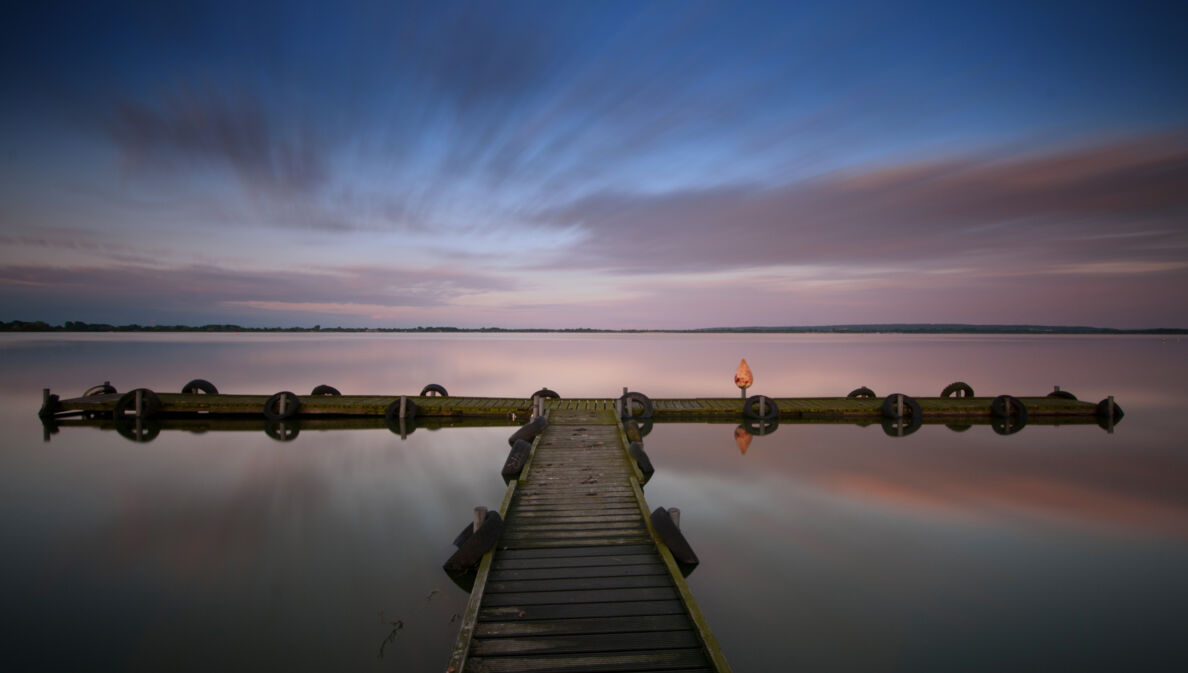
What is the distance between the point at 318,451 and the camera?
53.3 feet

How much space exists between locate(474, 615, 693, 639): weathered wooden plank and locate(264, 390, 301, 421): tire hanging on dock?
18.6 metres

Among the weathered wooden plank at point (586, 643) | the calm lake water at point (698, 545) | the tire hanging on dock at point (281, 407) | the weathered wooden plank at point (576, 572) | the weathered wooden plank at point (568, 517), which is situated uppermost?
the tire hanging on dock at point (281, 407)

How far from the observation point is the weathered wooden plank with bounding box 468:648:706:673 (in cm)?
460

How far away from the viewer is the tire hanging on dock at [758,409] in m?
20.1

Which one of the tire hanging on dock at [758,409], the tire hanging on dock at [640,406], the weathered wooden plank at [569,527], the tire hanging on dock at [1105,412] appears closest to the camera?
the weathered wooden plank at [569,527]

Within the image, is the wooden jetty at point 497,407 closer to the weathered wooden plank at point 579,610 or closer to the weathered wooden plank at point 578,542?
the weathered wooden plank at point 578,542

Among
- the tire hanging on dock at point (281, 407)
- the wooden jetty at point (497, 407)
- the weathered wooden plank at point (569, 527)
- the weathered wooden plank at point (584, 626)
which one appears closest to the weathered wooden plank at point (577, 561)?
the weathered wooden plank at point (569, 527)

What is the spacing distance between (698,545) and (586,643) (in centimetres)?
487

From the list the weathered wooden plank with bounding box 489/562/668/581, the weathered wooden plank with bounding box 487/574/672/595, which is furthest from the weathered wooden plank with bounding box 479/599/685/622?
the weathered wooden plank with bounding box 489/562/668/581

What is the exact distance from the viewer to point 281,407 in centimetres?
2048

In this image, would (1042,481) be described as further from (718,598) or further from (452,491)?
(452,491)

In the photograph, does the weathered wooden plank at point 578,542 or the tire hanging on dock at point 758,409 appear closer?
the weathered wooden plank at point 578,542

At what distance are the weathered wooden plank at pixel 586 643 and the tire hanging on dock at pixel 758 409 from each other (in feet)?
52.5

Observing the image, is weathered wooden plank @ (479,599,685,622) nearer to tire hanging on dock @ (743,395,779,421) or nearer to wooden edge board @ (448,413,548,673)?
wooden edge board @ (448,413,548,673)
